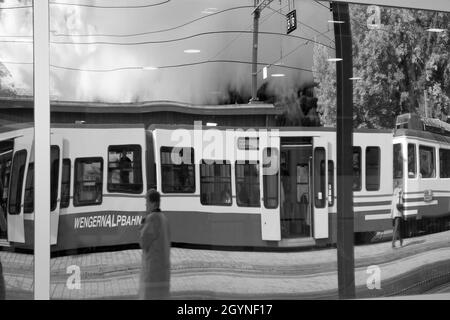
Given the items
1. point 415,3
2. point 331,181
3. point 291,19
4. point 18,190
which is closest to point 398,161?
point 331,181

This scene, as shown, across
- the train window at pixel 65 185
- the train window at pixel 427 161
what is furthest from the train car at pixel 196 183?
the train window at pixel 427 161

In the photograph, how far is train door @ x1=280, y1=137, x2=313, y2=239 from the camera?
404 cm

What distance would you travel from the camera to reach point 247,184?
3977 mm

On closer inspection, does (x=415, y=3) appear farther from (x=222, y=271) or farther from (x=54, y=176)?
(x=54, y=176)

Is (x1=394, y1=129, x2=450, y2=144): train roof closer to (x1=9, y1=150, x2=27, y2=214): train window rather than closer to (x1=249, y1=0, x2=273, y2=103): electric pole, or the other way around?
(x1=249, y1=0, x2=273, y2=103): electric pole

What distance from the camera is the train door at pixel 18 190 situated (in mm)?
3605

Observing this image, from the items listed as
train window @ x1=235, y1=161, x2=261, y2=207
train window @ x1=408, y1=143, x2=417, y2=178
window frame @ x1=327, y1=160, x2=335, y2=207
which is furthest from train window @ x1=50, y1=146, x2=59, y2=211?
train window @ x1=408, y1=143, x2=417, y2=178

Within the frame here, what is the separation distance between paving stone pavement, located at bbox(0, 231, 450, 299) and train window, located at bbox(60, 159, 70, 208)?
0.36m

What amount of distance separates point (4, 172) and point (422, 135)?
10.4 ft

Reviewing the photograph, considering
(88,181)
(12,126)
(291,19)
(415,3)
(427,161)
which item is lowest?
(88,181)

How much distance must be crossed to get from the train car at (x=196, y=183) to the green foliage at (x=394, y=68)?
0.76 feet

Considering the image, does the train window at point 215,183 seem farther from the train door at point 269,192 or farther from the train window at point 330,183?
the train window at point 330,183

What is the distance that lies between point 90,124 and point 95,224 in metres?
0.66

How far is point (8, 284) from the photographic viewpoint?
360 cm
